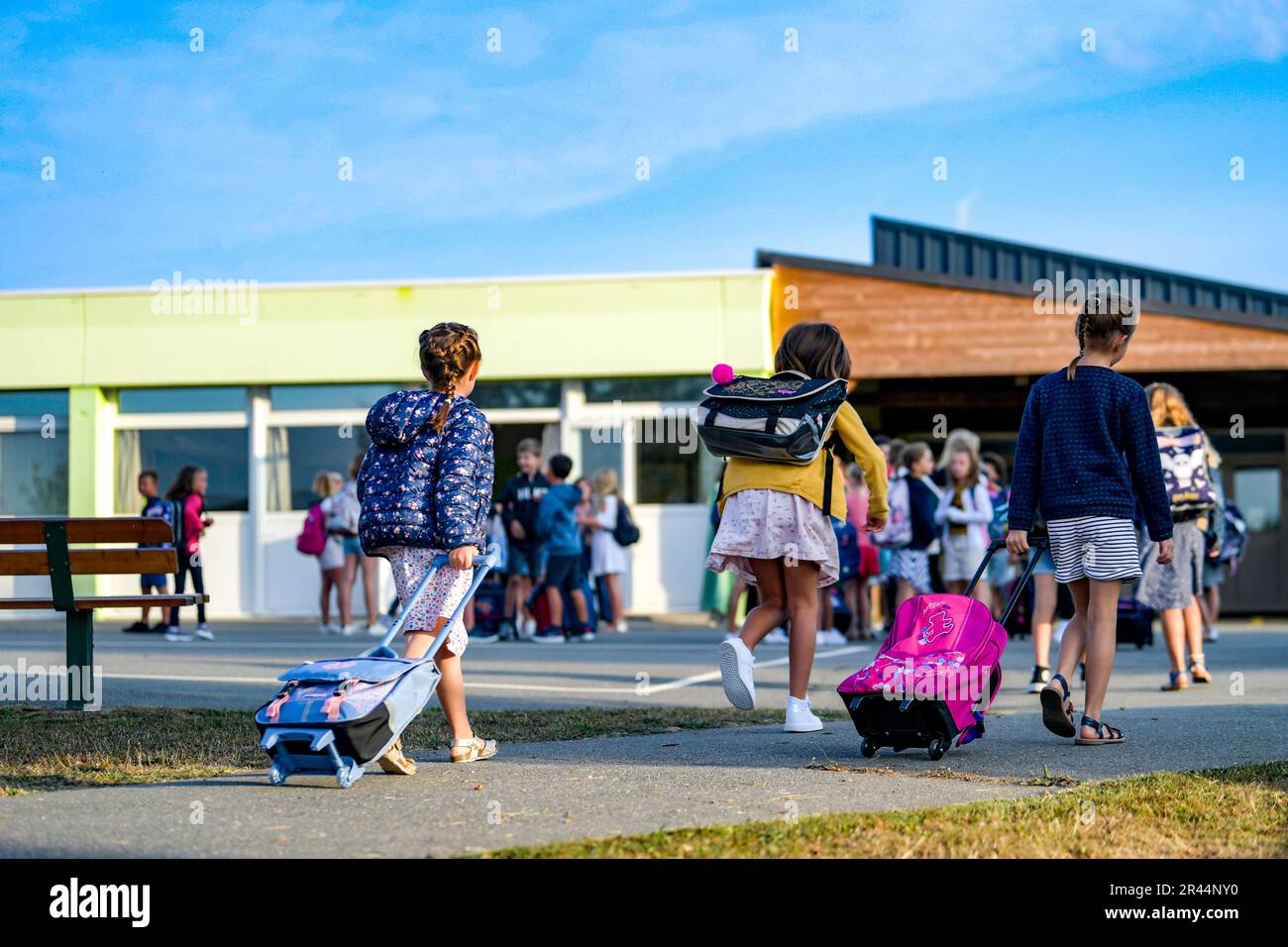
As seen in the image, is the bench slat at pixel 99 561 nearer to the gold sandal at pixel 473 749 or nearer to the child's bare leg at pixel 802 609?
the gold sandal at pixel 473 749

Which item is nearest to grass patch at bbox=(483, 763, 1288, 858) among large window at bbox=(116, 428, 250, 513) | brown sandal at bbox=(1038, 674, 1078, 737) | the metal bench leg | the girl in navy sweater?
brown sandal at bbox=(1038, 674, 1078, 737)

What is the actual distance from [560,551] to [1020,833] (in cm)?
1088

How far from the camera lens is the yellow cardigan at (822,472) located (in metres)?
6.23

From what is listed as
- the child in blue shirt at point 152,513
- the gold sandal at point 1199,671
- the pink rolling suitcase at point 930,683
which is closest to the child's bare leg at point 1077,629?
the pink rolling suitcase at point 930,683

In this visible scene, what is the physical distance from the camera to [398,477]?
5.47 m

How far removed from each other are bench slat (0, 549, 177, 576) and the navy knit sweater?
442 centimetres

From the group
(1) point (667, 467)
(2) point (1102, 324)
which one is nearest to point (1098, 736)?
(2) point (1102, 324)

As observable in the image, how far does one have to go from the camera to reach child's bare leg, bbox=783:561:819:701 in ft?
21.0

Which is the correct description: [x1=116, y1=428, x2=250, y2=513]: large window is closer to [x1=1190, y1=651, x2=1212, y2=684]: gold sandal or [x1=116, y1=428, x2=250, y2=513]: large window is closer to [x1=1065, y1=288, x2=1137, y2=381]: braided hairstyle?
[x1=1190, y1=651, x2=1212, y2=684]: gold sandal

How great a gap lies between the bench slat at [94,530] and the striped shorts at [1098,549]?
456cm

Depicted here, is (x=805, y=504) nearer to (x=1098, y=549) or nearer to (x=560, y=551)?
(x=1098, y=549)

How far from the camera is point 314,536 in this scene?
1659 centimetres
